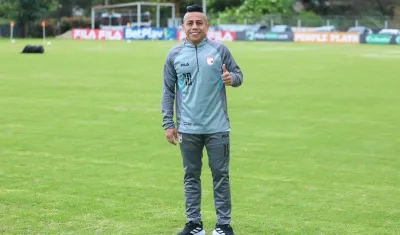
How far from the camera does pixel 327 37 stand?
57.2 metres

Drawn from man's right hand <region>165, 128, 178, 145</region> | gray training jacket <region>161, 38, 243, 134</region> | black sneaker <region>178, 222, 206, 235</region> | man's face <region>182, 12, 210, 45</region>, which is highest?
man's face <region>182, 12, 210, 45</region>

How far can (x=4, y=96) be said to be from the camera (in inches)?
706

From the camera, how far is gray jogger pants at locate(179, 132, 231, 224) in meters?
6.09

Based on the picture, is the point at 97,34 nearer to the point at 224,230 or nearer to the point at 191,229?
the point at 191,229

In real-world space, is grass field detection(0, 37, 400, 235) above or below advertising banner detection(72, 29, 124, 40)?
above

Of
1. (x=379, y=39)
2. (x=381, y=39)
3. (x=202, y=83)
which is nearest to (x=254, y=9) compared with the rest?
(x=379, y=39)

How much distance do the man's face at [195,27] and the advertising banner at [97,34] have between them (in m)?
59.9

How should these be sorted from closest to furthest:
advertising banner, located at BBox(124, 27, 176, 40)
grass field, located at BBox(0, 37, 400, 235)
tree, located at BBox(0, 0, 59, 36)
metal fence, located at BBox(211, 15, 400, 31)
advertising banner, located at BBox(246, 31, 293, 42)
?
grass field, located at BBox(0, 37, 400, 235) → advertising banner, located at BBox(246, 31, 293, 42) → advertising banner, located at BBox(124, 27, 176, 40) → metal fence, located at BBox(211, 15, 400, 31) → tree, located at BBox(0, 0, 59, 36)

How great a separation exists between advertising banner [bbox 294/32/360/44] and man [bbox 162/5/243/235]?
166ft

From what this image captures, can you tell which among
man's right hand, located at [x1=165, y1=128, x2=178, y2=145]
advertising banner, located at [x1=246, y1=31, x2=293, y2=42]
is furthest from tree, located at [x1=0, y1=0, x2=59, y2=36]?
man's right hand, located at [x1=165, y1=128, x2=178, y2=145]

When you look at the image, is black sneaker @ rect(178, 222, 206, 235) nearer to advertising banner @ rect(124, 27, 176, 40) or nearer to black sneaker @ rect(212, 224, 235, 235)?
black sneaker @ rect(212, 224, 235, 235)

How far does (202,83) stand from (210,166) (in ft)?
2.30

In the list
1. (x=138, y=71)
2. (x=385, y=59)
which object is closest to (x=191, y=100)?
(x=138, y=71)

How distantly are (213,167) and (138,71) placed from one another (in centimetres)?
2010
